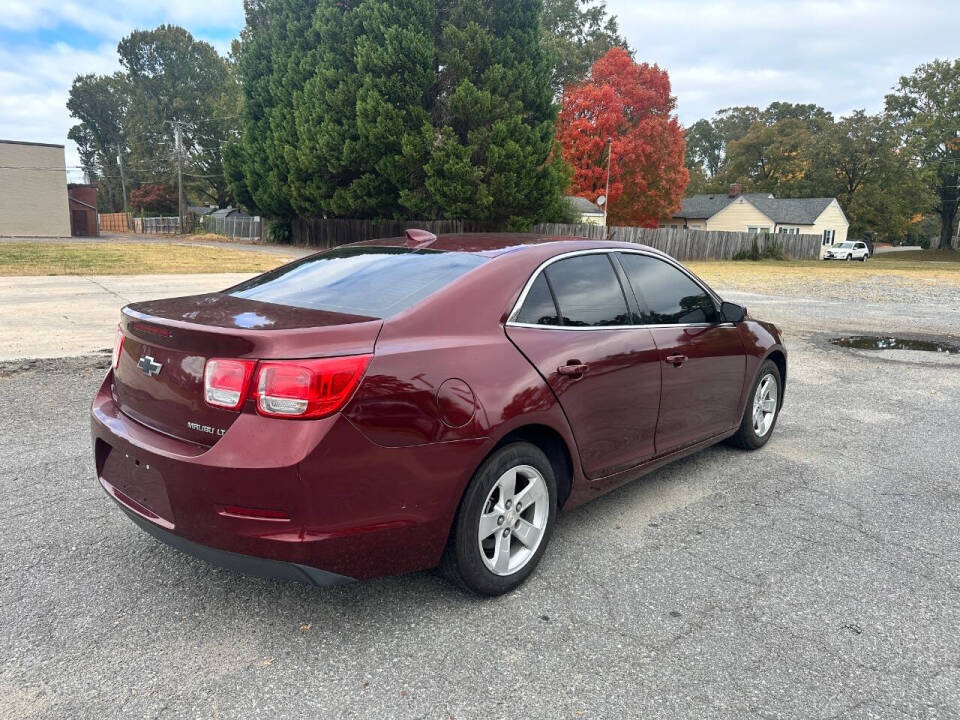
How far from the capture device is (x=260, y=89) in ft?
120

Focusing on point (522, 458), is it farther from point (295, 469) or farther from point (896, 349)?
point (896, 349)

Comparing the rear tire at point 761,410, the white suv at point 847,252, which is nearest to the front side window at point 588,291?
the rear tire at point 761,410

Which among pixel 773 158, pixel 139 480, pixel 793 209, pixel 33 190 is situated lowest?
pixel 139 480

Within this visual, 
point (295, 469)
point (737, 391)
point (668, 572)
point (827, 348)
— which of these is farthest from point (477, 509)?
point (827, 348)

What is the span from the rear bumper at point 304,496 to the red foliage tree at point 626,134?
42950 mm

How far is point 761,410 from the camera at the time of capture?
5.12 meters

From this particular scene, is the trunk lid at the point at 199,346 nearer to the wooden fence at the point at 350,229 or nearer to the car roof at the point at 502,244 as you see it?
the car roof at the point at 502,244

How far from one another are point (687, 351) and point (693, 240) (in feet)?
127

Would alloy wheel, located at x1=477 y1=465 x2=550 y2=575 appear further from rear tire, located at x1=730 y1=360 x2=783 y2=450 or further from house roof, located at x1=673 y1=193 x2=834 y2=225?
house roof, located at x1=673 y1=193 x2=834 y2=225

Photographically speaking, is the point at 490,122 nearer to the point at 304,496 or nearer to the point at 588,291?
the point at 588,291

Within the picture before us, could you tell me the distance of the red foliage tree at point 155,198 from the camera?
76.9 meters

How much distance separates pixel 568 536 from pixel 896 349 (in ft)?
27.2

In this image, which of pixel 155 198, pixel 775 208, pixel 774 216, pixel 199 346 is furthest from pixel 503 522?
pixel 155 198

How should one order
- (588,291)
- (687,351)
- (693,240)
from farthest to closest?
(693,240), (687,351), (588,291)
